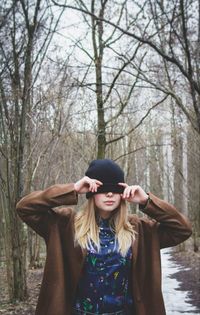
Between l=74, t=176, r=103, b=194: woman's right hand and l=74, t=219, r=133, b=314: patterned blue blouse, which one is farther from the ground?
l=74, t=176, r=103, b=194: woman's right hand

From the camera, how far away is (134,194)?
2209 millimetres

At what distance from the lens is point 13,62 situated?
278 inches

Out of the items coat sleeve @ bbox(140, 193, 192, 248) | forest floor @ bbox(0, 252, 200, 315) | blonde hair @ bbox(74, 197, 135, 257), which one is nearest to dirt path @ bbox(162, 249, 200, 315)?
forest floor @ bbox(0, 252, 200, 315)

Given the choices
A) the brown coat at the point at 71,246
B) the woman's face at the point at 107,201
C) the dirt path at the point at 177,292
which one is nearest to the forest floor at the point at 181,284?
the dirt path at the point at 177,292

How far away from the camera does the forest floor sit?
6.62 meters

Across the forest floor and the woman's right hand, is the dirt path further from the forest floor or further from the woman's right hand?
the woman's right hand

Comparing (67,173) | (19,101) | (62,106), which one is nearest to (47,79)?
(62,106)

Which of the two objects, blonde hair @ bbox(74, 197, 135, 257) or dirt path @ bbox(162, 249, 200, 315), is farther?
dirt path @ bbox(162, 249, 200, 315)

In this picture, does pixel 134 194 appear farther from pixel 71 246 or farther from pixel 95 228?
pixel 71 246

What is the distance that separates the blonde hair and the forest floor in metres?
4.68

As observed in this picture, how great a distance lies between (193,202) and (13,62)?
11287mm

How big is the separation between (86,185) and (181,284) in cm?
792

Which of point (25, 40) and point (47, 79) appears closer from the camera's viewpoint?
point (25, 40)

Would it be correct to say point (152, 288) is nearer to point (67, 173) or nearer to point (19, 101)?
point (19, 101)
